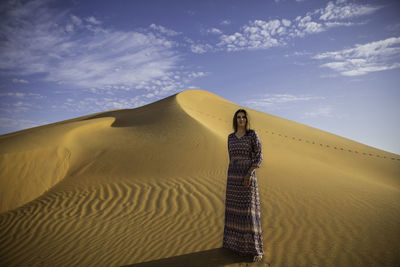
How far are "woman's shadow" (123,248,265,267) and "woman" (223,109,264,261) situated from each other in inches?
6.4

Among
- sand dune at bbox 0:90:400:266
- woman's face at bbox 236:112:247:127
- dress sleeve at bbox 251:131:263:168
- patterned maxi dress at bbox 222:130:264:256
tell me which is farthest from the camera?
sand dune at bbox 0:90:400:266

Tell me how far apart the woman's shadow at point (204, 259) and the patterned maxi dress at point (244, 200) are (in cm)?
16

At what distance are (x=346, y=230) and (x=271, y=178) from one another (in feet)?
11.4

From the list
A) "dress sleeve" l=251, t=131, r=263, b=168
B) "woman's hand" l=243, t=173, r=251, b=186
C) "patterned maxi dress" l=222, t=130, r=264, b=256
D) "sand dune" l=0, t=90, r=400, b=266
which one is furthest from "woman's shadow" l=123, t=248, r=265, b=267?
"dress sleeve" l=251, t=131, r=263, b=168

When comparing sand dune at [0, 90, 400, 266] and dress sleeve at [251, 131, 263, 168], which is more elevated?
dress sleeve at [251, 131, 263, 168]

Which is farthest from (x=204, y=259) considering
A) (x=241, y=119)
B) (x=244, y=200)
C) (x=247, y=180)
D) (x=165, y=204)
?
(x=165, y=204)

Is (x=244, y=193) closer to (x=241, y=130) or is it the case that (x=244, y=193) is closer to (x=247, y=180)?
(x=247, y=180)

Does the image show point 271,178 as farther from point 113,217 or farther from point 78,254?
point 78,254

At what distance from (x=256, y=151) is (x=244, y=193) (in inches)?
28.0

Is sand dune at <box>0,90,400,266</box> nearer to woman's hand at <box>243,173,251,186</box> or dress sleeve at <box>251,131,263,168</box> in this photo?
woman's hand at <box>243,173,251,186</box>

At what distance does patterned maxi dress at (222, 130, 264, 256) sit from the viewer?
12.6 ft

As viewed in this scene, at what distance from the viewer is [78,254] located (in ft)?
15.3

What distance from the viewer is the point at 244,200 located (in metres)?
3.88

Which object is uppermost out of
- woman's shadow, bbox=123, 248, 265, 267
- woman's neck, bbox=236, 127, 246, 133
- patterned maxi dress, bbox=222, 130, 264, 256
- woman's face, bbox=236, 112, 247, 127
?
woman's face, bbox=236, 112, 247, 127
